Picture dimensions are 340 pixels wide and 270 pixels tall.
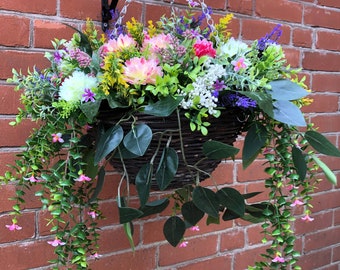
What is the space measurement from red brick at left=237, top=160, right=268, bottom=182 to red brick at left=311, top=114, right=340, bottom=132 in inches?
11.7

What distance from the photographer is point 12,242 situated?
0.98 meters

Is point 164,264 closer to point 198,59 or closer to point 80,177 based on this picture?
point 80,177

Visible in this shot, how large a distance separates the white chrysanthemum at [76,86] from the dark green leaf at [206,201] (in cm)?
26

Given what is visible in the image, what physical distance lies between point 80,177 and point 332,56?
119cm

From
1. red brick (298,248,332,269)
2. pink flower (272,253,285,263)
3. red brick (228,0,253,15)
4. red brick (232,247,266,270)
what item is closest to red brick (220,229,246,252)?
red brick (232,247,266,270)

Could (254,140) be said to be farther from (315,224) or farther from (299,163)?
(315,224)

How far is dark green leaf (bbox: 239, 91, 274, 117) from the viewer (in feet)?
2.10

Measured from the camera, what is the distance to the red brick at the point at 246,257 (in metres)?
1.36

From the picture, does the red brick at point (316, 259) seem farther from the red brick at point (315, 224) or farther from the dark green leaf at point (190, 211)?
the dark green leaf at point (190, 211)

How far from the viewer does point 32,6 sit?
0.94 metres

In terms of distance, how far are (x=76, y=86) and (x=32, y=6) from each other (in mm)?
375

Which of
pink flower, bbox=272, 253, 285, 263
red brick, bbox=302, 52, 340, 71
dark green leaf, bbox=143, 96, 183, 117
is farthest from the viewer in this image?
red brick, bbox=302, 52, 340, 71

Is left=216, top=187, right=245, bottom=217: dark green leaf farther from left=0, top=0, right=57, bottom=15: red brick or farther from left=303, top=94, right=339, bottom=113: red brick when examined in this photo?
left=303, top=94, right=339, bottom=113: red brick

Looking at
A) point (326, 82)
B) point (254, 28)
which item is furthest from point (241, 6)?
point (326, 82)
